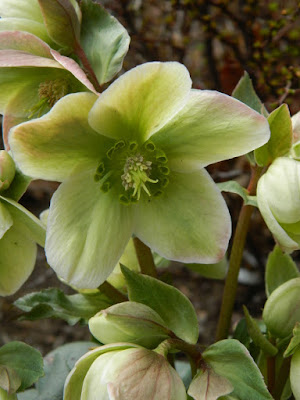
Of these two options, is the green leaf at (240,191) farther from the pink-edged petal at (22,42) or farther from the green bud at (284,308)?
the pink-edged petal at (22,42)

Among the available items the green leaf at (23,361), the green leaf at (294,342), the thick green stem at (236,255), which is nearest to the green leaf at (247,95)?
the thick green stem at (236,255)

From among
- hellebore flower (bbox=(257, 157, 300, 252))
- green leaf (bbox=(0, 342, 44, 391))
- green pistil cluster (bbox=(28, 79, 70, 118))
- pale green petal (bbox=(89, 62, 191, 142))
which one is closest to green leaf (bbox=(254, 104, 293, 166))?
hellebore flower (bbox=(257, 157, 300, 252))

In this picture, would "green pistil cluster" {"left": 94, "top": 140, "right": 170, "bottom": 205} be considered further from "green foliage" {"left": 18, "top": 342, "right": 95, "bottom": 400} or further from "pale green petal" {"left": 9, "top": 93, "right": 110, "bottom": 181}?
"green foliage" {"left": 18, "top": 342, "right": 95, "bottom": 400}

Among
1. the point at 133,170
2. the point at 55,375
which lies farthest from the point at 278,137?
the point at 55,375

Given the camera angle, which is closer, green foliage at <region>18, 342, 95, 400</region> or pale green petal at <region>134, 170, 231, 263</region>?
pale green petal at <region>134, 170, 231, 263</region>

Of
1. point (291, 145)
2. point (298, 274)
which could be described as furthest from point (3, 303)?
point (291, 145)

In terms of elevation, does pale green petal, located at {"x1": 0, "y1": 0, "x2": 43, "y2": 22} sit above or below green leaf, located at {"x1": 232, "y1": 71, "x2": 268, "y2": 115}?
above

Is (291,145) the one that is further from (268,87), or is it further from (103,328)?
(268,87)

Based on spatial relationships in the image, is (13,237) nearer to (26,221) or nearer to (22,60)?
(26,221)
